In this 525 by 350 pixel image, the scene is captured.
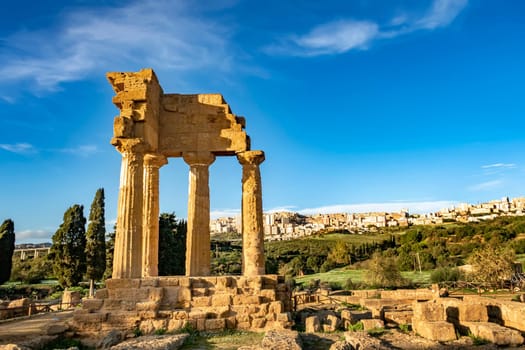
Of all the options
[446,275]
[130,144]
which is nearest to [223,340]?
[130,144]

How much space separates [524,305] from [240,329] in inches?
314

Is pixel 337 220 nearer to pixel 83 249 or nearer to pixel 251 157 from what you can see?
pixel 83 249

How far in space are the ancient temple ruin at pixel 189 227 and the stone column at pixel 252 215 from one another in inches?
1.5

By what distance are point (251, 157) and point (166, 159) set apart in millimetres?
3774

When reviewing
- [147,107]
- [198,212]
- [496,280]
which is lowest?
[496,280]

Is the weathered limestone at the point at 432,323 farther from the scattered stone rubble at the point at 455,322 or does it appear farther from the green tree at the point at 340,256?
the green tree at the point at 340,256

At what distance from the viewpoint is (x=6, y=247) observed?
120 ft

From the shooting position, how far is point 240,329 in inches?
464

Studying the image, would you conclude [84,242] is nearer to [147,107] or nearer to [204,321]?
[147,107]

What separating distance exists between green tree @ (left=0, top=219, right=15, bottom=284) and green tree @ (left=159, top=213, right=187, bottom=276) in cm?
1378

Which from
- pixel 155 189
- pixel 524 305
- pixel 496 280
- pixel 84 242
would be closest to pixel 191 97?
pixel 155 189

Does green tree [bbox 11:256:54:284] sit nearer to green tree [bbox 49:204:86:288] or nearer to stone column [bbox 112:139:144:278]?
green tree [bbox 49:204:86:288]

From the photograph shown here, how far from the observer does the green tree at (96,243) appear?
32969mm

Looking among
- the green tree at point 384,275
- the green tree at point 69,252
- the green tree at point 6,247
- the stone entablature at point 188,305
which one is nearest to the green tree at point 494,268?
the green tree at point 384,275
